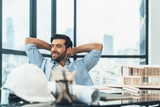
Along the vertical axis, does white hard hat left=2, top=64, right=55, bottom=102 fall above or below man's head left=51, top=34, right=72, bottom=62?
below

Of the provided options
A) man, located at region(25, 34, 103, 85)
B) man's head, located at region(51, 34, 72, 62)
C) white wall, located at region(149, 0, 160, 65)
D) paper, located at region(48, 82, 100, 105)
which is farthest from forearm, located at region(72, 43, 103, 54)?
white wall, located at region(149, 0, 160, 65)

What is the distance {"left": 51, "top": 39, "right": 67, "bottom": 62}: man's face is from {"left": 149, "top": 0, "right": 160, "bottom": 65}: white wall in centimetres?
230

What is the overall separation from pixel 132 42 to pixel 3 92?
3.22 metres

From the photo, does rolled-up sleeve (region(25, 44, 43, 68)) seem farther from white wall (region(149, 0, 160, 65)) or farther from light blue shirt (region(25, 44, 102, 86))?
white wall (region(149, 0, 160, 65))

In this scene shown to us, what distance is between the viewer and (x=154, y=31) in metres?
3.91

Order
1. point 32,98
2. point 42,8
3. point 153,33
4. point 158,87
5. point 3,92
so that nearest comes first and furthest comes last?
point 32,98 < point 3,92 < point 158,87 < point 42,8 < point 153,33

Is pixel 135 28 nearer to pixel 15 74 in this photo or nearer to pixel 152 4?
pixel 152 4

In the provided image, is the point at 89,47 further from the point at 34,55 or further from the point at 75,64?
the point at 34,55

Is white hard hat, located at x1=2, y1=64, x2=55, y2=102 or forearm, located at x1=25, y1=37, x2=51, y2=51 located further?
forearm, located at x1=25, y1=37, x2=51, y2=51

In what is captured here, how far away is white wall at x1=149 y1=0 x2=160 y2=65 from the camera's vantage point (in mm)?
3863

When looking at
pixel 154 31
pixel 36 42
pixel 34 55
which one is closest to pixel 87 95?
pixel 34 55

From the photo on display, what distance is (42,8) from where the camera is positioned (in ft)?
11.4

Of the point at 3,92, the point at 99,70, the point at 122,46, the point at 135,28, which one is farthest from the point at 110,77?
the point at 3,92

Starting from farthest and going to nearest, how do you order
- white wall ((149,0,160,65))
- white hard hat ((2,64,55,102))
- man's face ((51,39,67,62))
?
white wall ((149,0,160,65))
man's face ((51,39,67,62))
white hard hat ((2,64,55,102))
